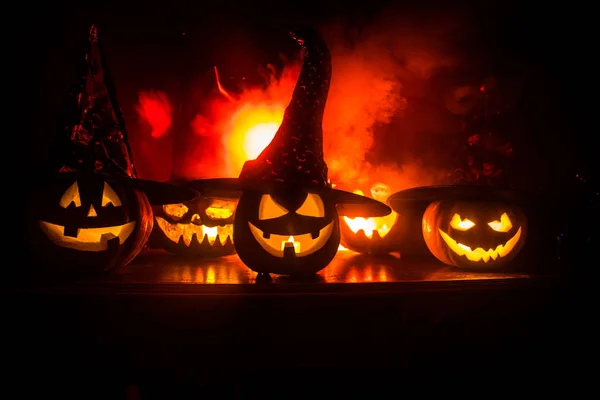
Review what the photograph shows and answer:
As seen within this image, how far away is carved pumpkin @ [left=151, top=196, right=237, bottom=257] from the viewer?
7.84ft

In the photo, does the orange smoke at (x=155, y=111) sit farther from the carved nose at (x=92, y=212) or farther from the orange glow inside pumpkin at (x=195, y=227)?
the carved nose at (x=92, y=212)

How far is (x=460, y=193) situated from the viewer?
2.07m

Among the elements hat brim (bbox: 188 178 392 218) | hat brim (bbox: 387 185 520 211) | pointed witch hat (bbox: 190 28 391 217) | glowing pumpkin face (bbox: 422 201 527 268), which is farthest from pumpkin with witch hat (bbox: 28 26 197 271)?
glowing pumpkin face (bbox: 422 201 527 268)

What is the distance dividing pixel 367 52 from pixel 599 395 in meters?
2.79

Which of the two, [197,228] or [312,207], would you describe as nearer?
[312,207]

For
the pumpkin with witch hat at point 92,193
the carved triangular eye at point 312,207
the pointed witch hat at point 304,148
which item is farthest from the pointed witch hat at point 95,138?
the carved triangular eye at point 312,207

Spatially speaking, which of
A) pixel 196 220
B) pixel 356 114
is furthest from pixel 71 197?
pixel 356 114

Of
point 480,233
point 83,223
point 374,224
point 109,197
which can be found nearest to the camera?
point 83,223

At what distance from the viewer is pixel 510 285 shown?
5.61ft

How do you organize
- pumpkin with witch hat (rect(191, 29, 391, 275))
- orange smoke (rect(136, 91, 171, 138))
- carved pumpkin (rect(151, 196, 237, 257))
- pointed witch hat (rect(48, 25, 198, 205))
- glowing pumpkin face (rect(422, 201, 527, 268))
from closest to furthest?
pumpkin with witch hat (rect(191, 29, 391, 275))
pointed witch hat (rect(48, 25, 198, 205))
glowing pumpkin face (rect(422, 201, 527, 268))
carved pumpkin (rect(151, 196, 237, 257))
orange smoke (rect(136, 91, 171, 138))

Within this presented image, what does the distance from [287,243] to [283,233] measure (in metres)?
0.07

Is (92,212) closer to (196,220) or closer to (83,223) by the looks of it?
(83,223)

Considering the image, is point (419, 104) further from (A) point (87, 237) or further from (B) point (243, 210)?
(A) point (87, 237)

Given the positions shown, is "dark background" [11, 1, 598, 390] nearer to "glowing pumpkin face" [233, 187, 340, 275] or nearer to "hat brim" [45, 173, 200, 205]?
"hat brim" [45, 173, 200, 205]
